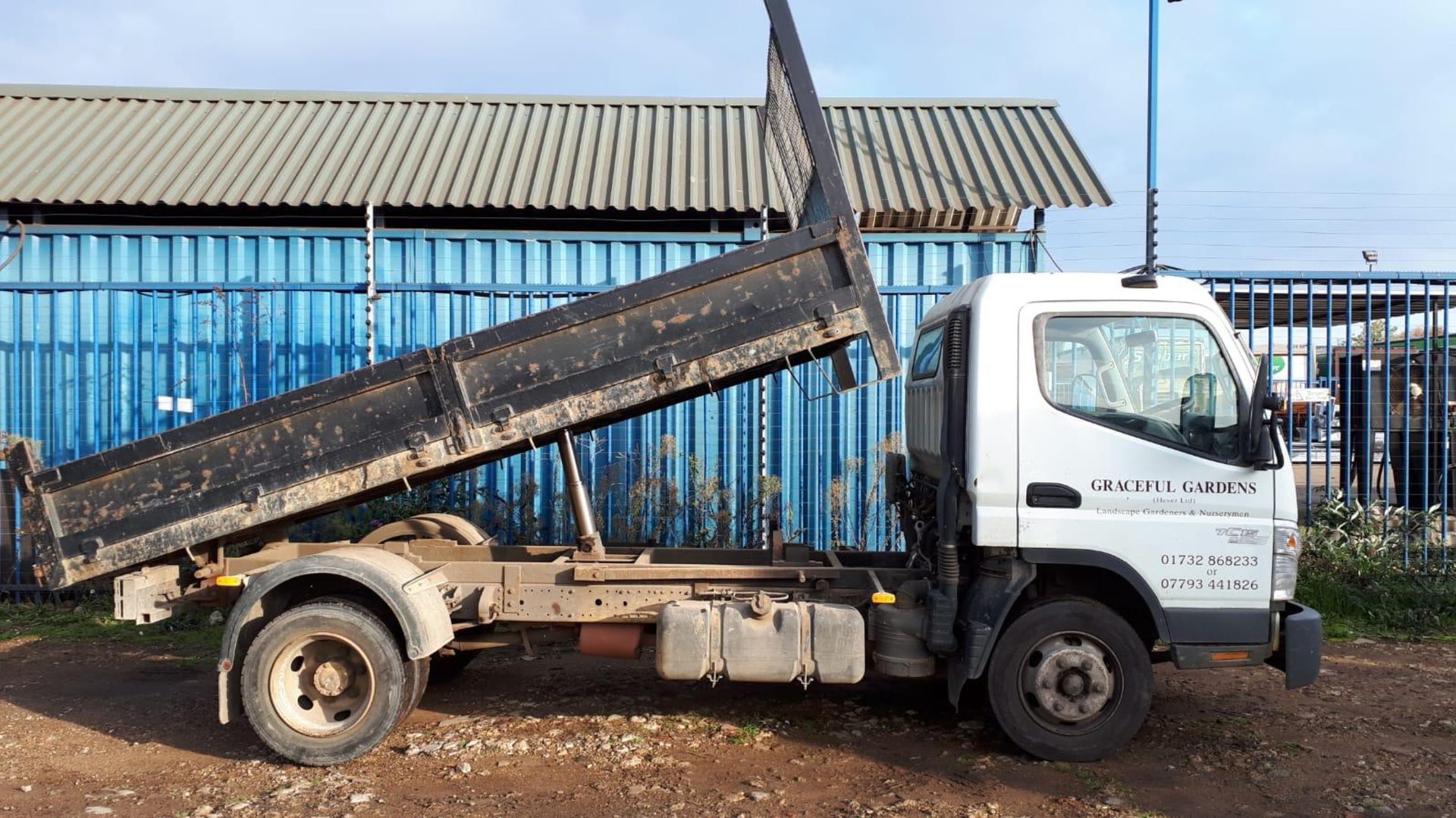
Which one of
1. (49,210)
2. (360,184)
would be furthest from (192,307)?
(49,210)

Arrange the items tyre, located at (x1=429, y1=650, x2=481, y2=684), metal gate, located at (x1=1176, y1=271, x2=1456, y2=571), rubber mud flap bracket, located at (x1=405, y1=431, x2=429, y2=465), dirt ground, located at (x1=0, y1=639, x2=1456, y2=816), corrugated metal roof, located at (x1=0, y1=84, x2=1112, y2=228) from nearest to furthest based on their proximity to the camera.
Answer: dirt ground, located at (x1=0, y1=639, x2=1456, y2=816) < rubber mud flap bracket, located at (x1=405, y1=431, x2=429, y2=465) < tyre, located at (x1=429, y1=650, x2=481, y2=684) < metal gate, located at (x1=1176, y1=271, x2=1456, y2=571) < corrugated metal roof, located at (x1=0, y1=84, x2=1112, y2=228)

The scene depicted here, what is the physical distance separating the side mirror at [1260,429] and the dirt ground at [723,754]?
1.54 m

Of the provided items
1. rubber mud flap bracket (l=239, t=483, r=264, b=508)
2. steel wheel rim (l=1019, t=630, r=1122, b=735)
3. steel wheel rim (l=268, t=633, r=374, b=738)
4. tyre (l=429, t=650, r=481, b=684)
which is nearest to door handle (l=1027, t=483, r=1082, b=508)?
steel wheel rim (l=1019, t=630, r=1122, b=735)

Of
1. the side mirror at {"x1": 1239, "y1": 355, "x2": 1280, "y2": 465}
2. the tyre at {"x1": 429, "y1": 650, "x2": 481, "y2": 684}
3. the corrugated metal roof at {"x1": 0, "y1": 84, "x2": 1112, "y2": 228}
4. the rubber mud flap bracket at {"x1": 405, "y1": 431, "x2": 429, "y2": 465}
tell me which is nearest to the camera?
the side mirror at {"x1": 1239, "y1": 355, "x2": 1280, "y2": 465}

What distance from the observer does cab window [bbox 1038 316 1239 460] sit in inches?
178

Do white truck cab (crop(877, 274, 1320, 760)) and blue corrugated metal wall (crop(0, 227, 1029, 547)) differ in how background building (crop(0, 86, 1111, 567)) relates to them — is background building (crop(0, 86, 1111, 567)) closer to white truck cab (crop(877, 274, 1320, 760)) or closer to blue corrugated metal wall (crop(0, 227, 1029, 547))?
blue corrugated metal wall (crop(0, 227, 1029, 547))

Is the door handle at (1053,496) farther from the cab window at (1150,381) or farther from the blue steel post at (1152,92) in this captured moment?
the blue steel post at (1152,92)

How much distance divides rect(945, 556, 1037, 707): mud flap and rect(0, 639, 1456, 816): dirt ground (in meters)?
0.49

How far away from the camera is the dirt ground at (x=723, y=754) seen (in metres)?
4.22

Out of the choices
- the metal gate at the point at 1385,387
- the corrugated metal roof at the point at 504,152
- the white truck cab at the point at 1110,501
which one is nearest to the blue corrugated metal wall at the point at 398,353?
the corrugated metal roof at the point at 504,152

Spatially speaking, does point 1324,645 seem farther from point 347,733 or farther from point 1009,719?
point 347,733

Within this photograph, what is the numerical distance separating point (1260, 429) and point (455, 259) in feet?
23.7

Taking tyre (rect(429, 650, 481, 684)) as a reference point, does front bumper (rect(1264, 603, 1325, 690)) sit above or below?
above

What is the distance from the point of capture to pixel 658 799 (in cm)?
423
